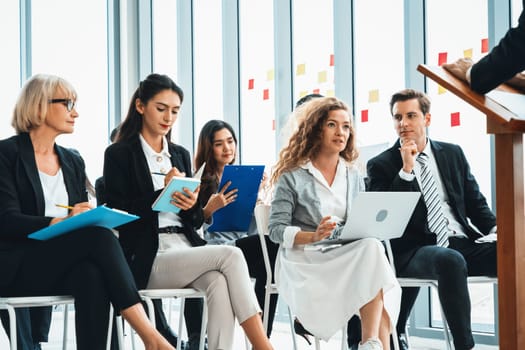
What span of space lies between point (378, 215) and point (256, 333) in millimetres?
622

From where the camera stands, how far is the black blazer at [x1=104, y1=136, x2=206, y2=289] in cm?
283

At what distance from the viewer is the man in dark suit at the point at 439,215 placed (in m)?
2.90

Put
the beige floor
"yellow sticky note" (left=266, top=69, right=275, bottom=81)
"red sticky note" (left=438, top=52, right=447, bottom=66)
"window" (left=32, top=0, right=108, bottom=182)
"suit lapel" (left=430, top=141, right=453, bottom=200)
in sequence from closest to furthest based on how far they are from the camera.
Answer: "suit lapel" (left=430, top=141, right=453, bottom=200) < the beige floor < "red sticky note" (left=438, top=52, right=447, bottom=66) < "yellow sticky note" (left=266, top=69, right=275, bottom=81) < "window" (left=32, top=0, right=108, bottom=182)

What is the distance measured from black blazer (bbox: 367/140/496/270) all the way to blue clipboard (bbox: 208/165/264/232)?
55 cm

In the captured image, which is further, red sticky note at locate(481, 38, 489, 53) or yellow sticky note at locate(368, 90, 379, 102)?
yellow sticky note at locate(368, 90, 379, 102)

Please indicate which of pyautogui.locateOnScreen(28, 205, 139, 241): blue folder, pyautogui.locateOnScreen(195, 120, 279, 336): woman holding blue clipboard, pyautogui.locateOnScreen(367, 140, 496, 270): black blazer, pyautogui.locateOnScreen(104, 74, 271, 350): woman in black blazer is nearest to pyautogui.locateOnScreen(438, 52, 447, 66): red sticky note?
pyautogui.locateOnScreen(367, 140, 496, 270): black blazer

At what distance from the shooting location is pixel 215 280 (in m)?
2.81

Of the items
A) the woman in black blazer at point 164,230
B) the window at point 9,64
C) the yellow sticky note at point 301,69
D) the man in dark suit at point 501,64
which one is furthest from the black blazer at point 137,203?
the window at point 9,64

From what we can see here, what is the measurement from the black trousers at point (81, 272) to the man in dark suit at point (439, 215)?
Answer: 1.20 m

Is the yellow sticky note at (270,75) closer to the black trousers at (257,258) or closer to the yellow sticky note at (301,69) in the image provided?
the yellow sticky note at (301,69)

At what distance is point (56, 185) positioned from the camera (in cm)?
289

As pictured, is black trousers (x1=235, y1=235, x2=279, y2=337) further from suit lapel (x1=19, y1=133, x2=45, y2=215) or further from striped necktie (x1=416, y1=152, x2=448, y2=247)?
suit lapel (x1=19, y1=133, x2=45, y2=215)

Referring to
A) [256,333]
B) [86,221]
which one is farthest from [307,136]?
[86,221]

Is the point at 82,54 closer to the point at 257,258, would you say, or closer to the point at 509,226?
the point at 257,258
